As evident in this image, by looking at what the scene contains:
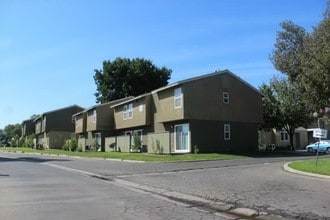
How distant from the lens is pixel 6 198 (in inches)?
518

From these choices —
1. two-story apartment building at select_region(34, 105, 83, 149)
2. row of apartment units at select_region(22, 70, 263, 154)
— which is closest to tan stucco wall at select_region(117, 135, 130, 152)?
row of apartment units at select_region(22, 70, 263, 154)

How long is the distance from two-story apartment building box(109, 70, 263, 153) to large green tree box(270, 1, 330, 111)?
14911 mm

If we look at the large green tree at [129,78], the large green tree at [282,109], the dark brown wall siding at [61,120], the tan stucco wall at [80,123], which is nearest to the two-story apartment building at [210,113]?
the large green tree at [282,109]

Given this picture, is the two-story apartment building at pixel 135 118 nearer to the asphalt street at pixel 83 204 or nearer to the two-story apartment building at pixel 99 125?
the two-story apartment building at pixel 99 125

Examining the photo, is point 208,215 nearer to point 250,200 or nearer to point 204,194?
point 250,200

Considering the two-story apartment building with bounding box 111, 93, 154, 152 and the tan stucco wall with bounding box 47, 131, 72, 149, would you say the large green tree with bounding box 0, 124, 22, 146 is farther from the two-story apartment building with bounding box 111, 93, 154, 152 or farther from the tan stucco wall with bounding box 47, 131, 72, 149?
the two-story apartment building with bounding box 111, 93, 154, 152

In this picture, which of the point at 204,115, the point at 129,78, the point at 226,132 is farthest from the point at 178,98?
the point at 129,78

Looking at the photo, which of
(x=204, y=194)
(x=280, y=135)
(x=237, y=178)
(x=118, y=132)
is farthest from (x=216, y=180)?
(x=280, y=135)

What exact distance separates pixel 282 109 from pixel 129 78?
27.9m

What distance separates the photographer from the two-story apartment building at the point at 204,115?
1467 inches

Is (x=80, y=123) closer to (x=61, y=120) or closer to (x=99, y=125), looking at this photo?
(x=99, y=125)

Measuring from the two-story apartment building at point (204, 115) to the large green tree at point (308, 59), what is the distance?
1491 cm

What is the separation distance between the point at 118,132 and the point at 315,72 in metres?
36.2

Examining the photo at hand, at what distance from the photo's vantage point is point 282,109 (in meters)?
49.8
